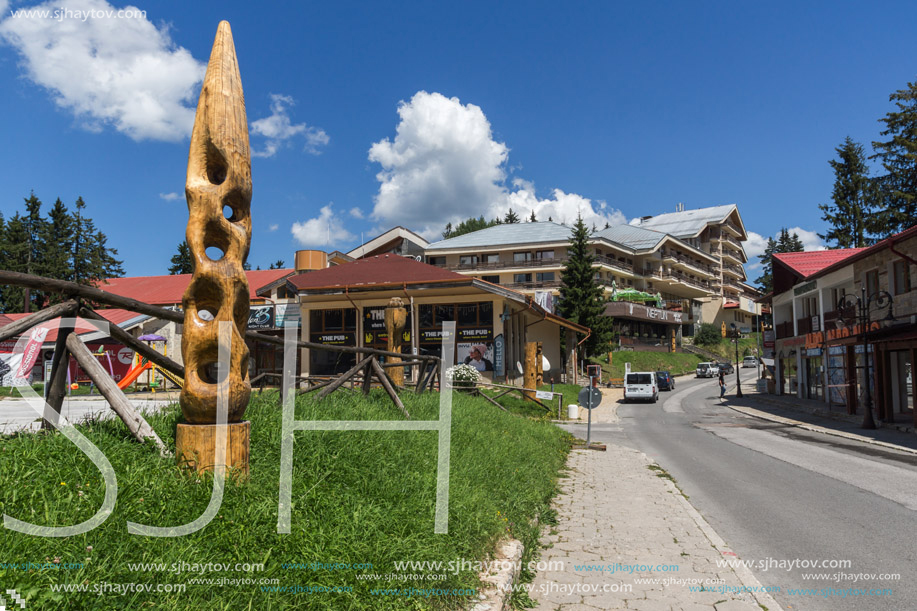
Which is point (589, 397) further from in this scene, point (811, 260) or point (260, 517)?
point (811, 260)

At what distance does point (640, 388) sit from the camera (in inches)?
1377

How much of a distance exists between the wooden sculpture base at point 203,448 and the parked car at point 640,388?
33451mm

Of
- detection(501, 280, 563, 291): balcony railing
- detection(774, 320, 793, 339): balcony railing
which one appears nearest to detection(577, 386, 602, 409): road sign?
detection(774, 320, 793, 339): balcony railing

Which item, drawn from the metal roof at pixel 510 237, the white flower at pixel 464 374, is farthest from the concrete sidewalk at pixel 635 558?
the metal roof at pixel 510 237

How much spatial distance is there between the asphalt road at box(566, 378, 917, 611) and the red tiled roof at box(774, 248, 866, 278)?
16207mm

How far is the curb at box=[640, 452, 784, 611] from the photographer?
5.10 meters

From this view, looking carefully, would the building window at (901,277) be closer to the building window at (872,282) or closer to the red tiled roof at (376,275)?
the building window at (872,282)

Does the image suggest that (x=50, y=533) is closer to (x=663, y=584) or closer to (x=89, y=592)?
(x=89, y=592)

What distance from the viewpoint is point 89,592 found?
2480mm

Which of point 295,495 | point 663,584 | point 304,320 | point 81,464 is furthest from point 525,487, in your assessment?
point 304,320

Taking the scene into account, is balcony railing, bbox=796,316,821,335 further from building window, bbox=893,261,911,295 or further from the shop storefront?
the shop storefront

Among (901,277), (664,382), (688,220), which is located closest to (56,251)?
(664,382)

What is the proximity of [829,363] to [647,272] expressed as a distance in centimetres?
4209

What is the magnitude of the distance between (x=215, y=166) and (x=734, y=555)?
20.8 ft
